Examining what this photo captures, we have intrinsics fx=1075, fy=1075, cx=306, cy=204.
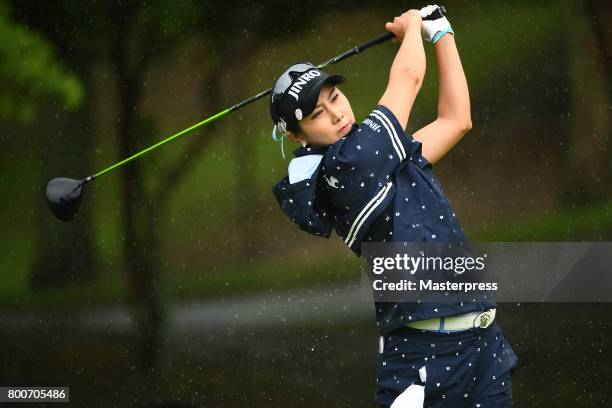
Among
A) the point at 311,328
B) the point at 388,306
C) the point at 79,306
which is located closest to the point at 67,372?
the point at 79,306

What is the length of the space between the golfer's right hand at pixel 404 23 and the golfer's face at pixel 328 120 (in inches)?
11.3

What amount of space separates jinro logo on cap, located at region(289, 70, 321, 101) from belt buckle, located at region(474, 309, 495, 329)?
727mm

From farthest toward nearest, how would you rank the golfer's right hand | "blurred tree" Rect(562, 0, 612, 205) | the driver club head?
"blurred tree" Rect(562, 0, 612, 205) < the driver club head < the golfer's right hand

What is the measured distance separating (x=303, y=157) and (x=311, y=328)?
3.18 m

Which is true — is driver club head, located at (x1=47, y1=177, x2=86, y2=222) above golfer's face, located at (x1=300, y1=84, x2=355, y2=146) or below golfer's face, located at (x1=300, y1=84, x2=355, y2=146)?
above

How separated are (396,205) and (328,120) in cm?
28

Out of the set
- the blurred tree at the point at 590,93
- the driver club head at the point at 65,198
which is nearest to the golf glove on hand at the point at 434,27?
the driver club head at the point at 65,198

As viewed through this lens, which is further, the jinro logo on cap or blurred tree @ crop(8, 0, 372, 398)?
blurred tree @ crop(8, 0, 372, 398)

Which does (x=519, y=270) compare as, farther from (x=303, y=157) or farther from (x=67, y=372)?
(x=303, y=157)

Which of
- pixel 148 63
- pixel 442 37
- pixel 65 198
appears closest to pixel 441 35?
pixel 442 37

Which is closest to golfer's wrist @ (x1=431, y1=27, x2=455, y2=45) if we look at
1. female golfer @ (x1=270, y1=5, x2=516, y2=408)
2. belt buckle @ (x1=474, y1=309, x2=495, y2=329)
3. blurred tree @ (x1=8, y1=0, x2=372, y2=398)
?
female golfer @ (x1=270, y1=5, x2=516, y2=408)

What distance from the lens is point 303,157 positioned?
276 centimetres

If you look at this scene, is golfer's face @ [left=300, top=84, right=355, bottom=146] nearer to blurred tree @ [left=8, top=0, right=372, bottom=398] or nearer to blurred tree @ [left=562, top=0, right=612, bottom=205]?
blurred tree @ [left=8, top=0, right=372, bottom=398]

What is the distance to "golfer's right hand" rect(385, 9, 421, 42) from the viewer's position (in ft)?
9.34
